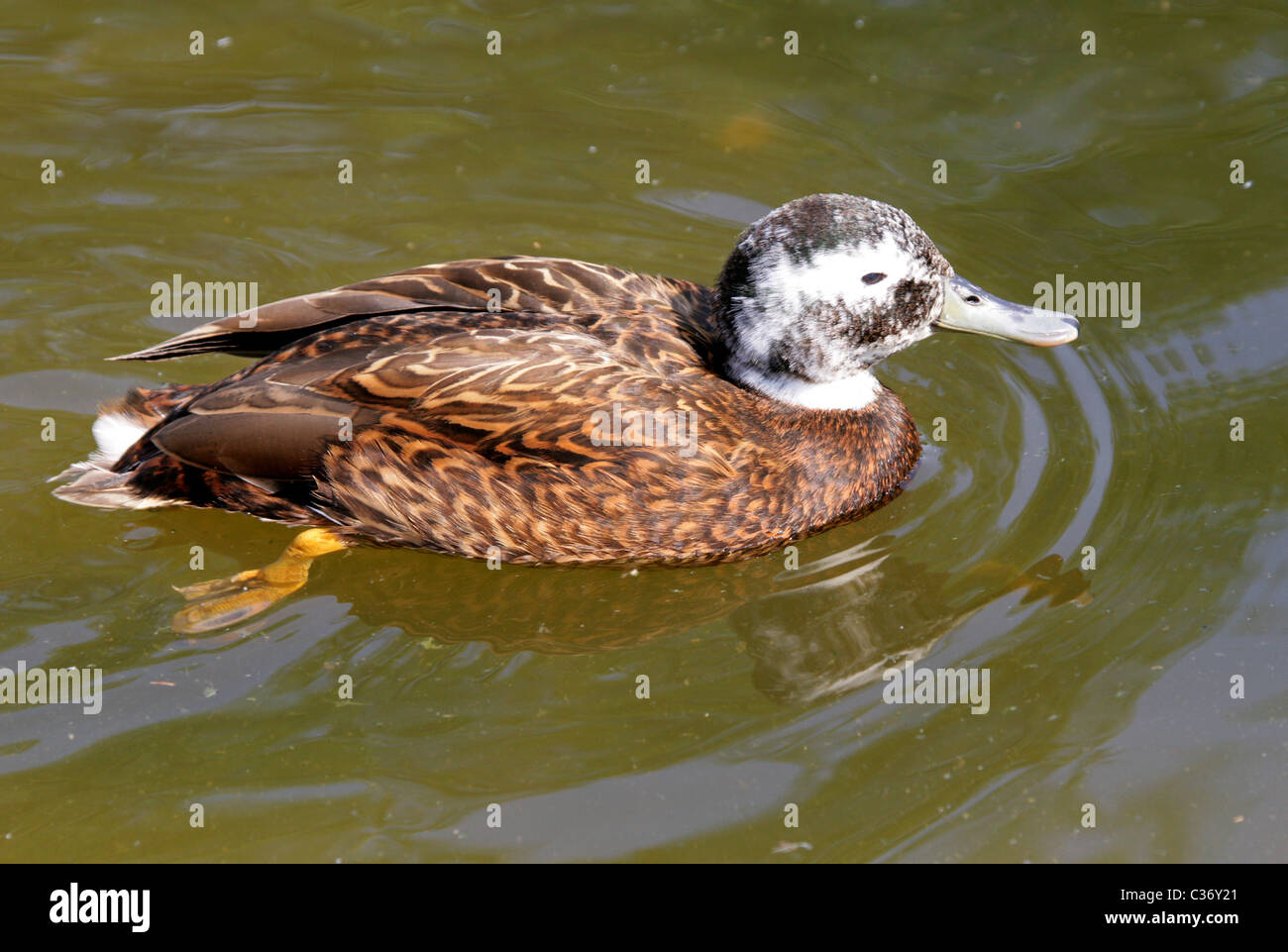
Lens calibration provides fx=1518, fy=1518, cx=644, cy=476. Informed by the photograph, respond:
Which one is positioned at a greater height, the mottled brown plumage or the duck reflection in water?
the mottled brown plumage

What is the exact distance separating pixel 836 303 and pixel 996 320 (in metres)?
0.86

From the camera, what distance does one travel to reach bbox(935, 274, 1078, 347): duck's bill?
7.02 meters

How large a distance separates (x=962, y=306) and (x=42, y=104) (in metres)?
6.00

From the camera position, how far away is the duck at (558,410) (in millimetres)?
6457

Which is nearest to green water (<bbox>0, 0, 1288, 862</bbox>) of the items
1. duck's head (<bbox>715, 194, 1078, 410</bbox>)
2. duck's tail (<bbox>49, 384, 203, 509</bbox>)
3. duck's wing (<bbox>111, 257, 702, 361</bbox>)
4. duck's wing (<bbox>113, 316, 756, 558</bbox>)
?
duck's tail (<bbox>49, 384, 203, 509</bbox>)

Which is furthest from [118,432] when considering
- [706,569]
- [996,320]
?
[996,320]

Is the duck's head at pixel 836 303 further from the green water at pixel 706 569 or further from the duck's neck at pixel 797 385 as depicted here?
the green water at pixel 706 569

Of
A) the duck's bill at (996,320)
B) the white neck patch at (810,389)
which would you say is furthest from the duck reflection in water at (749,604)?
the duck's bill at (996,320)

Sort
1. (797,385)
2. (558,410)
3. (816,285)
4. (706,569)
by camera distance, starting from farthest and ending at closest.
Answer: (797,385) < (706,569) < (816,285) < (558,410)

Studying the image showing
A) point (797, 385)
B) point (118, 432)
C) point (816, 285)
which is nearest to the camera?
point (816, 285)

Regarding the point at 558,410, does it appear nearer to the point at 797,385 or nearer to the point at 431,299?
the point at 431,299

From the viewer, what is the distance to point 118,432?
7109 mm

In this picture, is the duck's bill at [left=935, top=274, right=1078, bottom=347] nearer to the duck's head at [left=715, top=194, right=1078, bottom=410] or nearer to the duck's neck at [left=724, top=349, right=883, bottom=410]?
the duck's head at [left=715, top=194, right=1078, bottom=410]

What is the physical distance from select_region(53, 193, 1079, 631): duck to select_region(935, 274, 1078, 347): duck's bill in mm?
10
